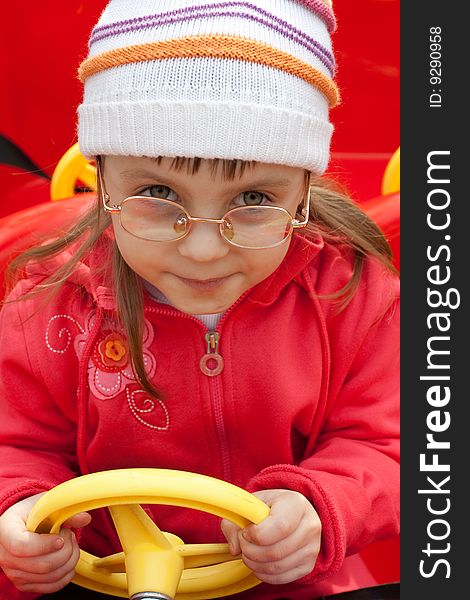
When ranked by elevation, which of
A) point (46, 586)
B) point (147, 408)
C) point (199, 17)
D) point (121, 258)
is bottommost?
point (46, 586)

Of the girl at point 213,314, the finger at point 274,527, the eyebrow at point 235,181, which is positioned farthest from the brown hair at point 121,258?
the finger at point 274,527

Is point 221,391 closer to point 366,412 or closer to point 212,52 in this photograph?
point 366,412

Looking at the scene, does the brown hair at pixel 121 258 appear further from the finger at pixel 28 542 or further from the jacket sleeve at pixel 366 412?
the finger at pixel 28 542

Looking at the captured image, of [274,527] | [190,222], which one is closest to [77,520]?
[274,527]

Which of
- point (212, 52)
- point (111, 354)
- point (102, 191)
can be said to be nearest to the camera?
point (212, 52)

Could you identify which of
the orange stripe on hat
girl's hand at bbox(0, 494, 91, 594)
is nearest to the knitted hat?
the orange stripe on hat

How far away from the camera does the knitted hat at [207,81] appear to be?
0.84 metres

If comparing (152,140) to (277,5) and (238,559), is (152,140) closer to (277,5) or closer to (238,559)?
(277,5)

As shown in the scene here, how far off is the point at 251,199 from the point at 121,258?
0.19m

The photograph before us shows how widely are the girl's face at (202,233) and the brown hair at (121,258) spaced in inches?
3.3

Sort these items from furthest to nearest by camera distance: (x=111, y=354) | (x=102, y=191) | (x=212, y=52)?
(x=111, y=354), (x=102, y=191), (x=212, y=52)

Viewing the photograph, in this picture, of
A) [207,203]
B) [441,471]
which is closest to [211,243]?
[207,203]

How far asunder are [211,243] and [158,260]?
0.06m

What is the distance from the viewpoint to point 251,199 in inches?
34.7
